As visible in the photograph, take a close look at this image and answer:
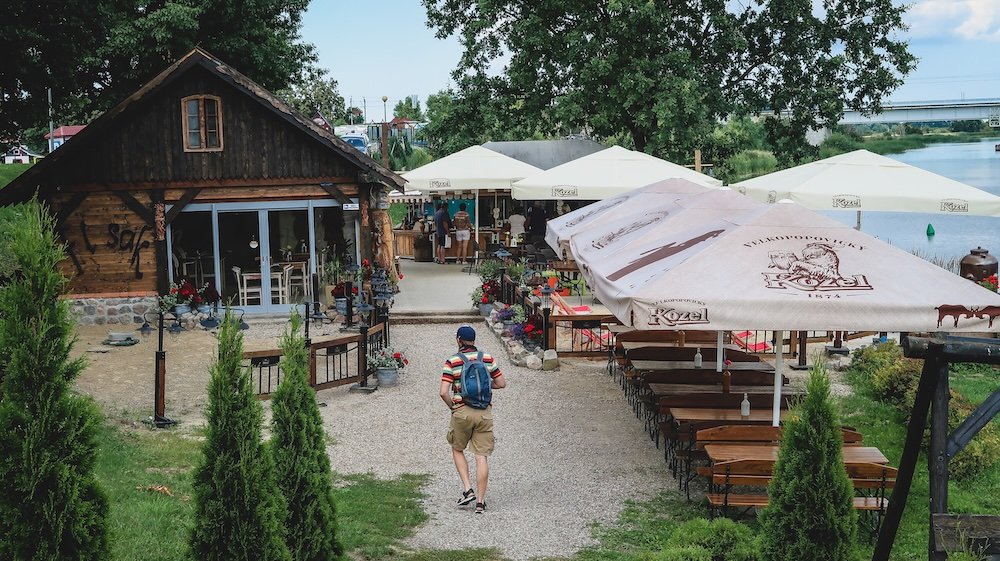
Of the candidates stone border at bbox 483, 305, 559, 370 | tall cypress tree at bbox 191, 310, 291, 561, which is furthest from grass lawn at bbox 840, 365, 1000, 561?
tall cypress tree at bbox 191, 310, 291, 561

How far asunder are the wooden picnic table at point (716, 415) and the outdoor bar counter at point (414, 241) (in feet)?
58.2

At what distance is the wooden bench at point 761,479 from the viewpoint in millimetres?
8688

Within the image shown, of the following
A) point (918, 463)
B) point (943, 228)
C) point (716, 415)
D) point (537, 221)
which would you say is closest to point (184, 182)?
point (537, 221)

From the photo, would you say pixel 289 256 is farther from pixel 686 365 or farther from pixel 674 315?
pixel 674 315

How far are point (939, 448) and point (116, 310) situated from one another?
17626 millimetres

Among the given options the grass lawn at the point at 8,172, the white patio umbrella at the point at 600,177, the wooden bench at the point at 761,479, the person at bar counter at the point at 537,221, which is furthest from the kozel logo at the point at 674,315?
the grass lawn at the point at 8,172

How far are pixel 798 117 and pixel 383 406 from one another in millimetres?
21704

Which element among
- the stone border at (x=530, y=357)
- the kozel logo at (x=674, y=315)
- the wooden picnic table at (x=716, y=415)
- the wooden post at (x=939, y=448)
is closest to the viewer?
the wooden post at (x=939, y=448)

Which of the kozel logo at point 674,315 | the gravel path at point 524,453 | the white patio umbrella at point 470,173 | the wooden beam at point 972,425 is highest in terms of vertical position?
the white patio umbrella at point 470,173

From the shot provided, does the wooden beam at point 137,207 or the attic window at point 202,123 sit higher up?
the attic window at point 202,123

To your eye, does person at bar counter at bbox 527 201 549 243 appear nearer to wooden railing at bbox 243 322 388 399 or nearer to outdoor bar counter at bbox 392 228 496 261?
outdoor bar counter at bbox 392 228 496 261

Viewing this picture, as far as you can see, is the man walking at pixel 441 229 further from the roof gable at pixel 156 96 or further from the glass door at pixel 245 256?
the roof gable at pixel 156 96

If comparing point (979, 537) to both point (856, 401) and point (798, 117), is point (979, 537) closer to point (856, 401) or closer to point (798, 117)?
Answer: point (856, 401)

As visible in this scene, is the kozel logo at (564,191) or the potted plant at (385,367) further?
the kozel logo at (564,191)
